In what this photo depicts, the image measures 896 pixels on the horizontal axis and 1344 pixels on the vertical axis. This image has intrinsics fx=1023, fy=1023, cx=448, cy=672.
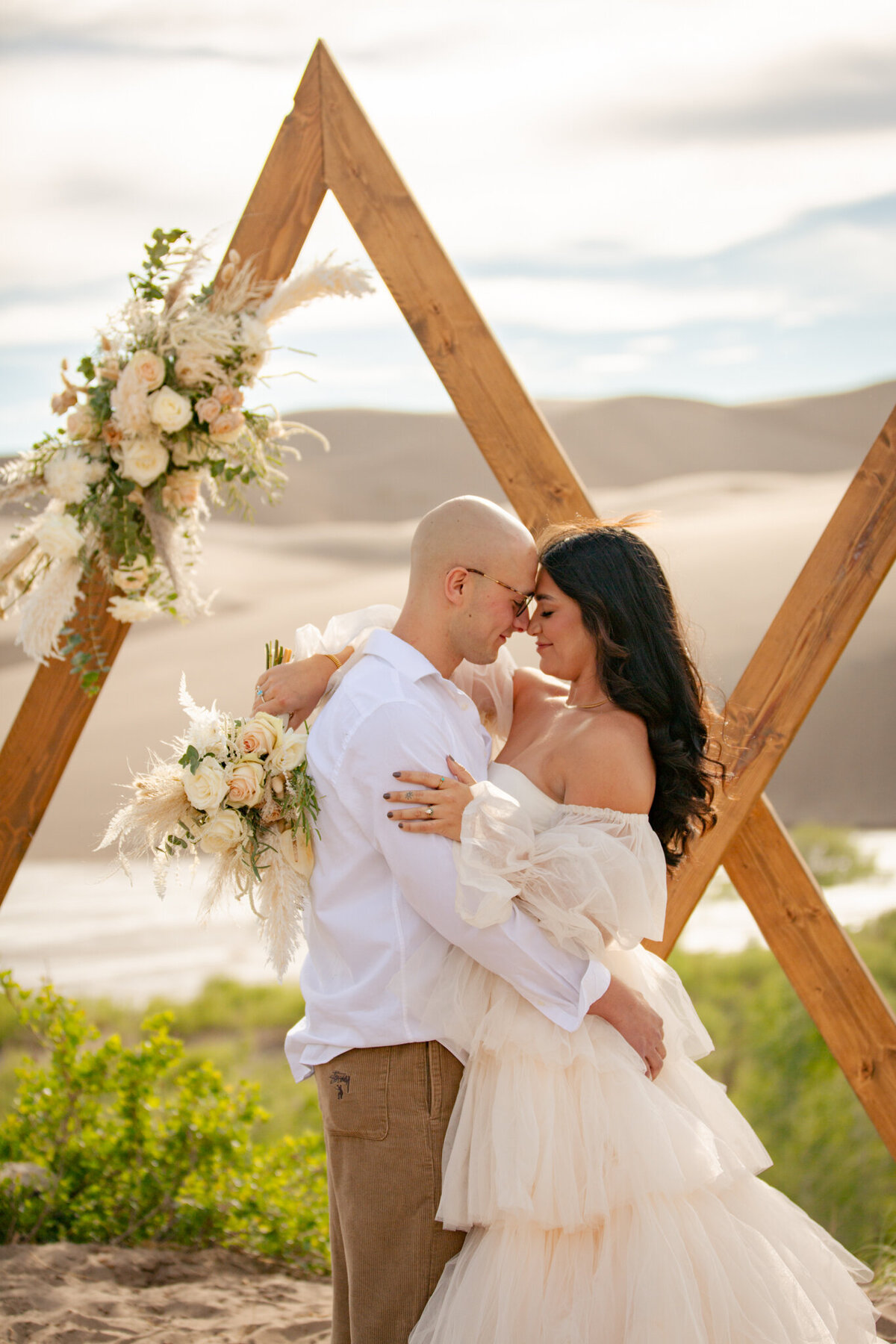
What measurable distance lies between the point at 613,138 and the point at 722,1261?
23172mm

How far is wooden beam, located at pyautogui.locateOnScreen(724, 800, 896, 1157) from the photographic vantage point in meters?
2.71

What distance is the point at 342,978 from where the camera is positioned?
6.37 ft

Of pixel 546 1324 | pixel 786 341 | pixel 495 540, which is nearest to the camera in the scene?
pixel 546 1324

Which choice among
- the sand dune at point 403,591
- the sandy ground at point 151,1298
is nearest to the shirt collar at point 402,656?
the sandy ground at point 151,1298

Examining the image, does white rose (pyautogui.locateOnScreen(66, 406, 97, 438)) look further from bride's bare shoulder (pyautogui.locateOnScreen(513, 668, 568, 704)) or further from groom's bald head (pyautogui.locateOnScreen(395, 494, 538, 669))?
bride's bare shoulder (pyautogui.locateOnScreen(513, 668, 568, 704))

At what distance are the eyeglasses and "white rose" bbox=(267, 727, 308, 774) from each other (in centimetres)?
48

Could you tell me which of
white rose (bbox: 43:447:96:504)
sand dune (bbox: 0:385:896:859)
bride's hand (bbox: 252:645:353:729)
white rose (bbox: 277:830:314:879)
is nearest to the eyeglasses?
bride's hand (bbox: 252:645:353:729)

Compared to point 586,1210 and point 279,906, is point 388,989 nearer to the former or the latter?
point 279,906

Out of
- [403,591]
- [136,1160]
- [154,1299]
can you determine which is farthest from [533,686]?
[403,591]

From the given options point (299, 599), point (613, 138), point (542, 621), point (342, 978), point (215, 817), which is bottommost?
point (342, 978)

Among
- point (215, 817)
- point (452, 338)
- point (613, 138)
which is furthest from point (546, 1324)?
point (613, 138)

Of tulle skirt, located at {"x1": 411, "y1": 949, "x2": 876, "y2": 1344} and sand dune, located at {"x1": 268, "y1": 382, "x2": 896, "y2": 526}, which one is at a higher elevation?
sand dune, located at {"x1": 268, "y1": 382, "x2": 896, "y2": 526}

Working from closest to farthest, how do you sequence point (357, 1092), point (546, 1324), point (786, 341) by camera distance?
point (546, 1324), point (357, 1092), point (786, 341)

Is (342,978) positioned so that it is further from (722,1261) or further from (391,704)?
(722,1261)
